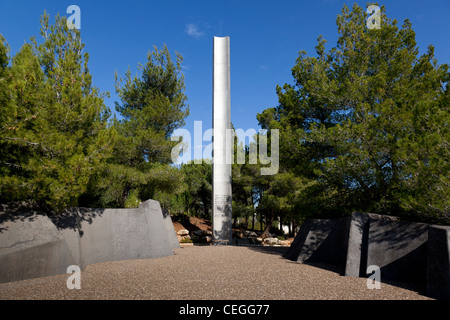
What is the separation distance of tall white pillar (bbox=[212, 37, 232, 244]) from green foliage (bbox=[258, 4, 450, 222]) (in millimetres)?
5595

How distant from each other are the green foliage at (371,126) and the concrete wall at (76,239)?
550cm

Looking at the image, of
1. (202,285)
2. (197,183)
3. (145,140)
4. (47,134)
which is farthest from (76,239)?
(197,183)

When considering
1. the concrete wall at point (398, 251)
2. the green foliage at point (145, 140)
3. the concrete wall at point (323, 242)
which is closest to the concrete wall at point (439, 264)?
the concrete wall at point (398, 251)

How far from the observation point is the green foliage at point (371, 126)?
20.1 ft

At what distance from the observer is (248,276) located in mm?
6453

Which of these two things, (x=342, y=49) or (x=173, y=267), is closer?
(x=173, y=267)

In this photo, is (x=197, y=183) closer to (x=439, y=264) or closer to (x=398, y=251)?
(x=398, y=251)

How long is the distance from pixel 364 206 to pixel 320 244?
6.27ft

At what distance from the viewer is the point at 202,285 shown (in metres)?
5.46

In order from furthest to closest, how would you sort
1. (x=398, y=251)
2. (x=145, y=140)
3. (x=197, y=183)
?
(x=197, y=183) < (x=145, y=140) < (x=398, y=251)

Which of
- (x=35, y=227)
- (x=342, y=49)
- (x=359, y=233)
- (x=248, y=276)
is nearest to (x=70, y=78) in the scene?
(x=35, y=227)

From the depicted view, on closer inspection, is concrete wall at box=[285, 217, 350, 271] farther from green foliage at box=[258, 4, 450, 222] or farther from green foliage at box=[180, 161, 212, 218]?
green foliage at box=[180, 161, 212, 218]

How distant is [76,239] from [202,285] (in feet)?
12.8
